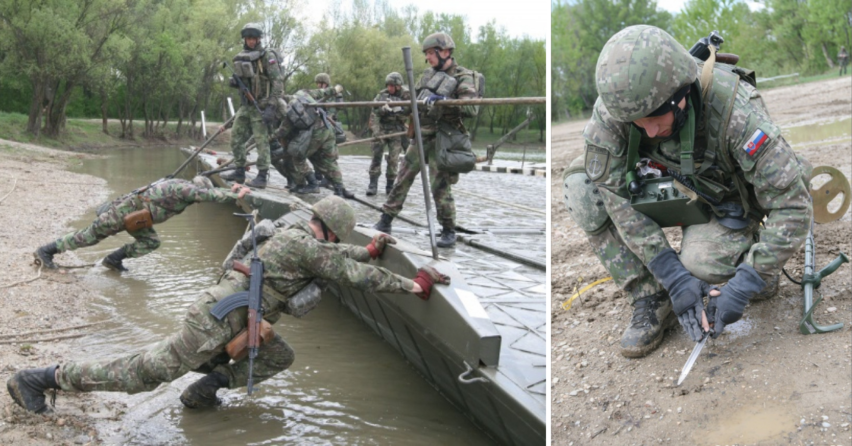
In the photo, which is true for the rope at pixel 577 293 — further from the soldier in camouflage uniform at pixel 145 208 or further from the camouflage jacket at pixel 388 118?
the camouflage jacket at pixel 388 118

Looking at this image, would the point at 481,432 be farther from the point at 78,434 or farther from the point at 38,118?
the point at 38,118

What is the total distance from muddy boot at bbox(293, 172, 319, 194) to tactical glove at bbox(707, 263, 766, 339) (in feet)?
25.4

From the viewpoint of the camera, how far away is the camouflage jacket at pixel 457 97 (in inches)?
257

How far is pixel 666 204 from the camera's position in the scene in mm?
3717

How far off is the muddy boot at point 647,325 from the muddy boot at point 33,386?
3250mm

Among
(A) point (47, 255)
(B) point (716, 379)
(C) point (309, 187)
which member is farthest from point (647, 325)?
(C) point (309, 187)

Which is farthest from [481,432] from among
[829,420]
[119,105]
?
[119,105]

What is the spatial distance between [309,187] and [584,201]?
7042 millimetres

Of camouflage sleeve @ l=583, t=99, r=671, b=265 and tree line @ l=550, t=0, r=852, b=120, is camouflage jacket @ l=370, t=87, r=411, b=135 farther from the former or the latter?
camouflage sleeve @ l=583, t=99, r=671, b=265

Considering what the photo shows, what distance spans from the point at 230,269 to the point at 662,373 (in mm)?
2707

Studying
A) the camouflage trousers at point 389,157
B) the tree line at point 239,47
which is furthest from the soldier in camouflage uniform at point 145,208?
the tree line at point 239,47

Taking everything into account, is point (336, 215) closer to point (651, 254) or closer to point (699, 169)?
point (651, 254)

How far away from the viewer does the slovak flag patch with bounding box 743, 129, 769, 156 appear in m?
3.35

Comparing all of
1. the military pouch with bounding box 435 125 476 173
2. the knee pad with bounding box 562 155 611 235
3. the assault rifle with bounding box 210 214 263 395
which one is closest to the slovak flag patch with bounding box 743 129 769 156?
the knee pad with bounding box 562 155 611 235
